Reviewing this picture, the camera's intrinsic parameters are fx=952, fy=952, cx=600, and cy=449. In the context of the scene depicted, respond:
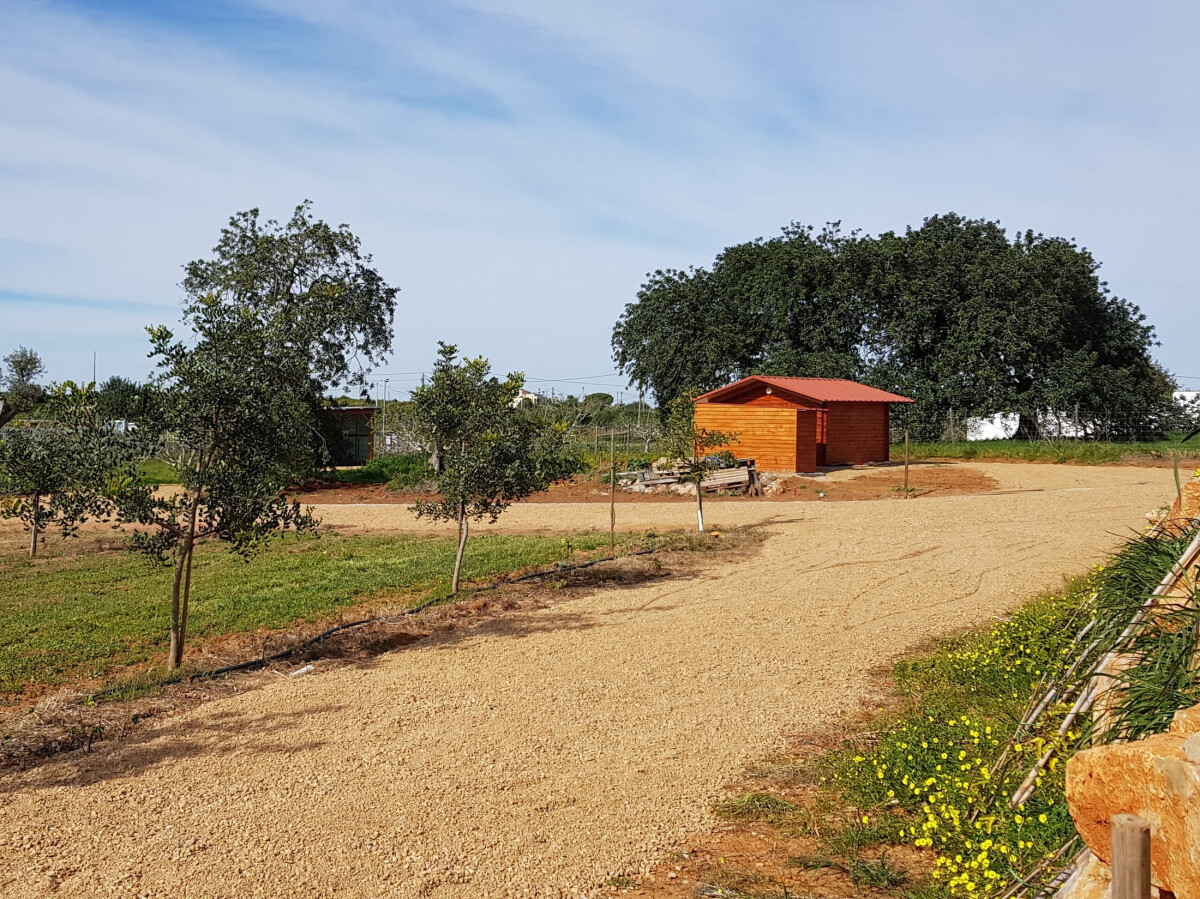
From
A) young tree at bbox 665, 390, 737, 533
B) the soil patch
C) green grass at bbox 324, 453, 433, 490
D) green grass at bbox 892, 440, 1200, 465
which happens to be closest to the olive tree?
young tree at bbox 665, 390, 737, 533

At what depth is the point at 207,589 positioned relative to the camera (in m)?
13.1

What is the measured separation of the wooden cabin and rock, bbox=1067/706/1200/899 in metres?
26.1

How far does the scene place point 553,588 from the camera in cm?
1279

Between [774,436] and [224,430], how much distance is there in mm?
22528

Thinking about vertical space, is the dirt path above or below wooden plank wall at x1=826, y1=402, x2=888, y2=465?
below

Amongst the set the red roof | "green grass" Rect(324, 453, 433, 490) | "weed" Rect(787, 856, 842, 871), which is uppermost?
the red roof

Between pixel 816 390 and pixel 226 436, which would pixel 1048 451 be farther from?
pixel 226 436

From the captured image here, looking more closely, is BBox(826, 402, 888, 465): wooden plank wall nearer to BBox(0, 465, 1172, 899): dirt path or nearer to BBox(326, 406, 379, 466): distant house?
BBox(326, 406, 379, 466): distant house

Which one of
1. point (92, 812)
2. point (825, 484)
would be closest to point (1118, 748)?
point (92, 812)

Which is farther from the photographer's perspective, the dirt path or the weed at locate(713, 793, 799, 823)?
the weed at locate(713, 793, 799, 823)

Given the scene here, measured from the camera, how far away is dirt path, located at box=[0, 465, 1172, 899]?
5031 millimetres

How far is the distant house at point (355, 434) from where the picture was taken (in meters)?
37.3

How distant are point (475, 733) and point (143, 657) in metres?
4.40

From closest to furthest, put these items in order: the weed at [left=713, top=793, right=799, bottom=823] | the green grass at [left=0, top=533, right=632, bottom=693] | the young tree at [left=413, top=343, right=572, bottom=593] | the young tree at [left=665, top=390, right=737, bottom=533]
Result: the weed at [left=713, top=793, right=799, bottom=823] < the green grass at [left=0, top=533, right=632, bottom=693] < the young tree at [left=413, top=343, right=572, bottom=593] < the young tree at [left=665, top=390, right=737, bottom=533]
